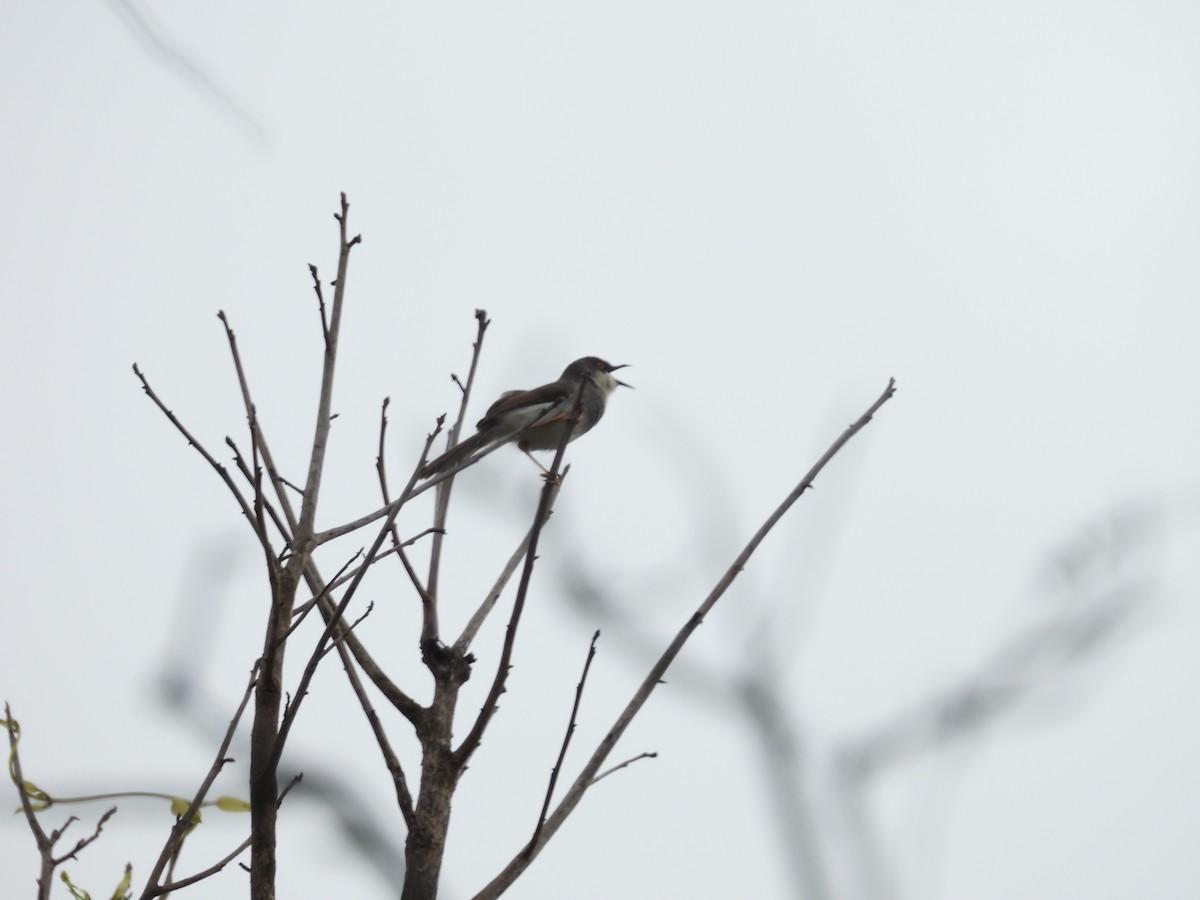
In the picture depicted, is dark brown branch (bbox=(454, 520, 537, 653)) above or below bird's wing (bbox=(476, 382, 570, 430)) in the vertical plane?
below

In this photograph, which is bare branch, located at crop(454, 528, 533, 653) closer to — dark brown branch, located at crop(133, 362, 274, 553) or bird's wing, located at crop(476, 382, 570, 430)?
dark brown branch, located at crop(133, 362, 274, 553)

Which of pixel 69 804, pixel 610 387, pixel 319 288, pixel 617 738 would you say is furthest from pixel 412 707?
pixel 610 387

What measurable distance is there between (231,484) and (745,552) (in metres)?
1.50

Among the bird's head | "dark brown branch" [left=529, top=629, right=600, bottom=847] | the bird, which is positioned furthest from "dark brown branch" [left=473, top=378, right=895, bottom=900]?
the bird's head

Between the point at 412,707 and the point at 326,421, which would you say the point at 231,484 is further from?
the point at 412,707

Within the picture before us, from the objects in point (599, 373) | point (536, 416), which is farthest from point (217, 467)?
point (599, 373)

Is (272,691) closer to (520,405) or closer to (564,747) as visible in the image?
(564,747)

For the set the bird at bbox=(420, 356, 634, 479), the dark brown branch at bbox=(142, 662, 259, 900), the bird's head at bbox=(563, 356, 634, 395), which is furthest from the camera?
the bird's head at bbox=(563, 356, 634, 395)

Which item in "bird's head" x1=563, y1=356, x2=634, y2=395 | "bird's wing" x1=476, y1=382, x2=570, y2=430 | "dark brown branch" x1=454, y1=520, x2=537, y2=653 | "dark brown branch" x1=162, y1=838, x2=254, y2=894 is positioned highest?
"bird's head" x1=563, y1=356, x2=634, y2=395

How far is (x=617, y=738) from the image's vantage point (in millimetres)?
3066

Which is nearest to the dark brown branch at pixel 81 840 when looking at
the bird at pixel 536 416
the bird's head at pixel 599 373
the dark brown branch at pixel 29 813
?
the dark brown branch at pixel 29 813

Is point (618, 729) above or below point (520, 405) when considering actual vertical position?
below

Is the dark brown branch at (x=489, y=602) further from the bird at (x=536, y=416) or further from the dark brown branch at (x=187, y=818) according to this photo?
the bird at (x=536, y=416)

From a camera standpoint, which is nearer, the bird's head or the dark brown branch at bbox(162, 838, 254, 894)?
the dark brown branch at bbox(162, 838, 254, 894)
